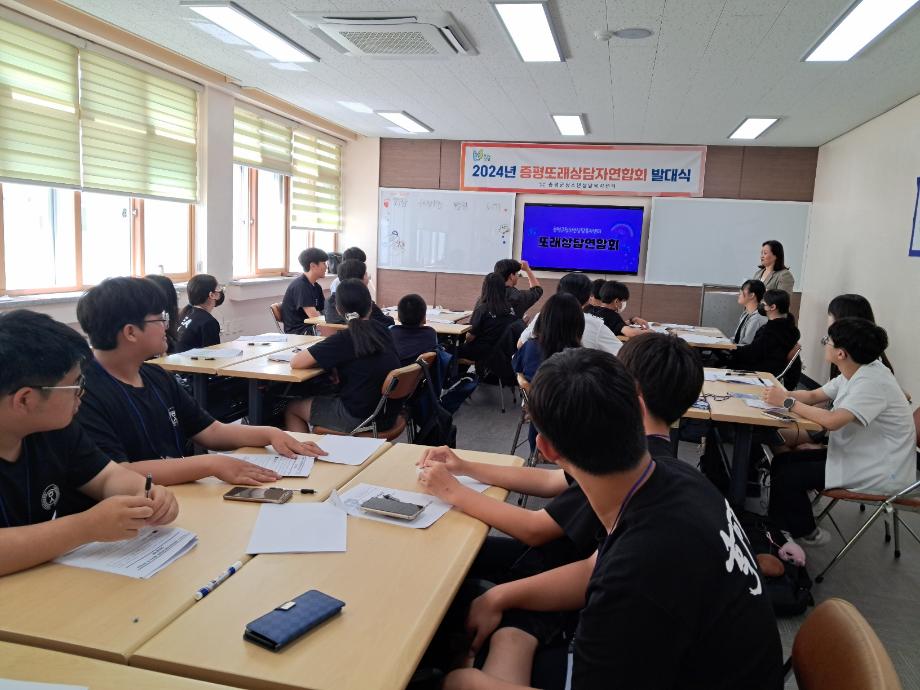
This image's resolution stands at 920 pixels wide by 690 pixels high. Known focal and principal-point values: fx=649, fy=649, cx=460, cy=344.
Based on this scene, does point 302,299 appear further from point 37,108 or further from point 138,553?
point 138,553

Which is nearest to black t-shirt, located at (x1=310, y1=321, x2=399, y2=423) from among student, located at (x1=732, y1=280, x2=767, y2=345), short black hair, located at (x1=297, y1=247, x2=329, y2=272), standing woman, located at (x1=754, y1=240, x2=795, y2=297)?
short black hair, located at (x1=297, y1=247, x2=329, y2=272)

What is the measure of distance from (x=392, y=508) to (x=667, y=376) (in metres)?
0.88

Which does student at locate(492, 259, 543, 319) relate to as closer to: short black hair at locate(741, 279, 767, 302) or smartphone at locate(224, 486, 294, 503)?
short black hair at locate(741, 279, 767, 302)

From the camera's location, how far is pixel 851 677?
1.02 meters

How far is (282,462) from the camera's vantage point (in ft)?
6.43

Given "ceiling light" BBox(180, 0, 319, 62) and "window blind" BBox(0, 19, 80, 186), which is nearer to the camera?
"ceiling light" BBox(180, 0, 319, 62)

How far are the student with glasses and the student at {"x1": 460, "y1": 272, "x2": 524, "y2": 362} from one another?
366cm

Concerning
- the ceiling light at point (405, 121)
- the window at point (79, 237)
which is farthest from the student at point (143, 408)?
the ceiling light at point (405, 121)

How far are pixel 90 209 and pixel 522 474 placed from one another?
4.88m

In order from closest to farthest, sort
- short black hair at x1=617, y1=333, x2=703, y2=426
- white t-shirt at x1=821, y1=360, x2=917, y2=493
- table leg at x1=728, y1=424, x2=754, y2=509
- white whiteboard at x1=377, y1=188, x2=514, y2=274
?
short black hair at x1=617, y1=333, x2=703, y2=426 < white t-shirt at x1=821, y1=360, x2=917, y2=493 < table leg at x1=728, y1=424, x2=754, y2=509 < white whiteboard at x1=377, y1=188, x2=514, y2=274

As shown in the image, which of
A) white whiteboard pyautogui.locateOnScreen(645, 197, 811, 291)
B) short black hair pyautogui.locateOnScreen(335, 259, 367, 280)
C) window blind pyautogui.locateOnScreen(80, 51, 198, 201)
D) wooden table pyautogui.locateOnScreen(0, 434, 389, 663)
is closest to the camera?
wooden table pyautogui.locateOnScreen(0, 434, 389, 663)

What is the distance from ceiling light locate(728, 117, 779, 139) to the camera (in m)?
6.53

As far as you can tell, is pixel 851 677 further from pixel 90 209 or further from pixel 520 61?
pixel 90 209

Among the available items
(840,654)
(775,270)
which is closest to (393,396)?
(840,654)
